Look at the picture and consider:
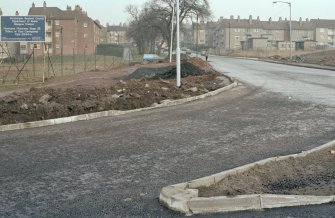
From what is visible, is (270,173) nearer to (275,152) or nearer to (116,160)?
(275,152)

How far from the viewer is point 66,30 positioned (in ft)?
317

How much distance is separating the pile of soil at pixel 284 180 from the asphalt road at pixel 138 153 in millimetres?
509

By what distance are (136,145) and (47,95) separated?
6508 mm

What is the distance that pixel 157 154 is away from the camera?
8.09 metres

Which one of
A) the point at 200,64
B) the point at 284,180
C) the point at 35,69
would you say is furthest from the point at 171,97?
the point at 35,69

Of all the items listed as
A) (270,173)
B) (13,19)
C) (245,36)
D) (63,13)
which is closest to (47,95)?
(270,173)

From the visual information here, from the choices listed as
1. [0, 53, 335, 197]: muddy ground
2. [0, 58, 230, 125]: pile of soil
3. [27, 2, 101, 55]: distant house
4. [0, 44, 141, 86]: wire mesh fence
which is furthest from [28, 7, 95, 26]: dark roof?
[0, 58, 230, 125]: pile of soil

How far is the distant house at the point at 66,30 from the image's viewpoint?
310 ft

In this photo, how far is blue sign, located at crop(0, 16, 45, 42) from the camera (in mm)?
29016

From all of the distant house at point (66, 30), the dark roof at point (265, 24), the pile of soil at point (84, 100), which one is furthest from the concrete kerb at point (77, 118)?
the dark roof at point (265, 24)

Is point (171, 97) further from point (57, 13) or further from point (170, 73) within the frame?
point (57, 13)

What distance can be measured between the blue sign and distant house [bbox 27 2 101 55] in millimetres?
62223

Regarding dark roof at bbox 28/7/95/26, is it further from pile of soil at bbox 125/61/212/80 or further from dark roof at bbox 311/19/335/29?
dark roof at bbox 311/19/335/29

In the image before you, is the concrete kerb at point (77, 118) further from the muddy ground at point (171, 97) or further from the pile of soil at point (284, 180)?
the pile of soil at point (284, 180)
